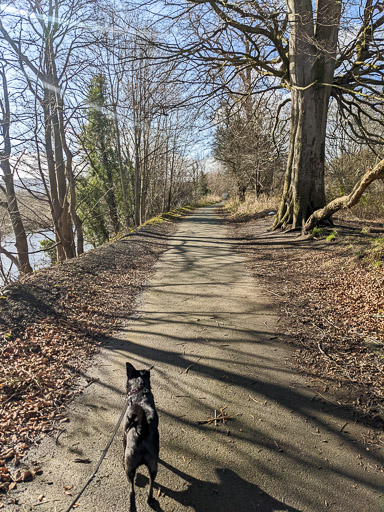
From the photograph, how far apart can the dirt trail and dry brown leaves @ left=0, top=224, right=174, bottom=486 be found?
0.21m

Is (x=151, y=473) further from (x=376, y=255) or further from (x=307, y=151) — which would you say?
(x=307, y=151)

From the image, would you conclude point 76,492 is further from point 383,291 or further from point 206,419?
point 383,291

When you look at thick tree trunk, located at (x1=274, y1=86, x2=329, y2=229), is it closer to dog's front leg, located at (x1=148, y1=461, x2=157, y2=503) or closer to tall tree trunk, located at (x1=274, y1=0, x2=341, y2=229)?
tall tree trunk, located at (x1=274, y1=0, x2=341, y2=229)

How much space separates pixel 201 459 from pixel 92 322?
10.3 feet

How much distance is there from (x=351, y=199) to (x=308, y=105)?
4.31 m

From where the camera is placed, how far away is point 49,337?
4320mm

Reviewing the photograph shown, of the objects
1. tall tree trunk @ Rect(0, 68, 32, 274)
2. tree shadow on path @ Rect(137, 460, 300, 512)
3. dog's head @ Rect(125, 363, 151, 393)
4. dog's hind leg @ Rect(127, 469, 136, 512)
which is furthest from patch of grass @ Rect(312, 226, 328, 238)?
tall tree trunk @ Rect(0, 68, 32, 274)

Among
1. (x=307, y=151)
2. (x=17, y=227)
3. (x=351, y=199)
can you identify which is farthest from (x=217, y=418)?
(x=17, y=227)

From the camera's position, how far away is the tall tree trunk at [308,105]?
29.1 feet

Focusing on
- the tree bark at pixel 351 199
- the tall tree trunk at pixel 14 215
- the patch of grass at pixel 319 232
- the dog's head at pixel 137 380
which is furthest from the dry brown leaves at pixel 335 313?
the tall tree trunk at pixel 14 215

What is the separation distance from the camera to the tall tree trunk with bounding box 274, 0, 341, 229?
886 centimetres

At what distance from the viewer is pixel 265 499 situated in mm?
2105

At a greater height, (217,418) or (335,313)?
(335,313)

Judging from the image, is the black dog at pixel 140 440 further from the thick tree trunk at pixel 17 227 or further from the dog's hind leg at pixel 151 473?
the thick tree trunk at pixel 17 227
